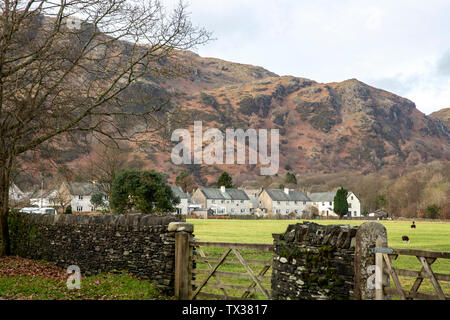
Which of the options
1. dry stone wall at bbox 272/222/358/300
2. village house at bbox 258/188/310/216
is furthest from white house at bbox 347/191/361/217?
dry stone wall at bbox 272/222/358/300

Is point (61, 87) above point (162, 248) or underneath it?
above

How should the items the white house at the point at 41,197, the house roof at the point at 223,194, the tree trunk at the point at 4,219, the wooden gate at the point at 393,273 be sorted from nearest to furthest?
the wooden gate at the point at 393,273
the tree trunk at the point at 4,219
the white house at the point at 41,197
the house roof at the point at 223,194

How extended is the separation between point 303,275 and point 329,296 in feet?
2.15

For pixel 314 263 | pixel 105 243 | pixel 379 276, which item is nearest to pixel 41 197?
pixel 105 243

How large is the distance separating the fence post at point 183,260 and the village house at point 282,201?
125 metres

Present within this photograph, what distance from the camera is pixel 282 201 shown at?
137875 mm

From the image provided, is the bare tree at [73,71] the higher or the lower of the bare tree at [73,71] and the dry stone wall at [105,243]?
the higher

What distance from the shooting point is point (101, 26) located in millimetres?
17531

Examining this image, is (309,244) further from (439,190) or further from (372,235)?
(439,190)

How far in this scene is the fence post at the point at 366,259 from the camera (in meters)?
7.59

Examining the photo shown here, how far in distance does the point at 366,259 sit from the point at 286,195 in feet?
437

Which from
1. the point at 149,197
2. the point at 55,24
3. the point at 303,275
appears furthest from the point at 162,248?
the point at 149,197

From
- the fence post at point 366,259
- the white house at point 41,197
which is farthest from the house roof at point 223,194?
the fence post at point 366,259

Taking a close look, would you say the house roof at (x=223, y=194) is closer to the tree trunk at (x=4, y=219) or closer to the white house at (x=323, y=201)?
the white house at (x=323, y=201)
